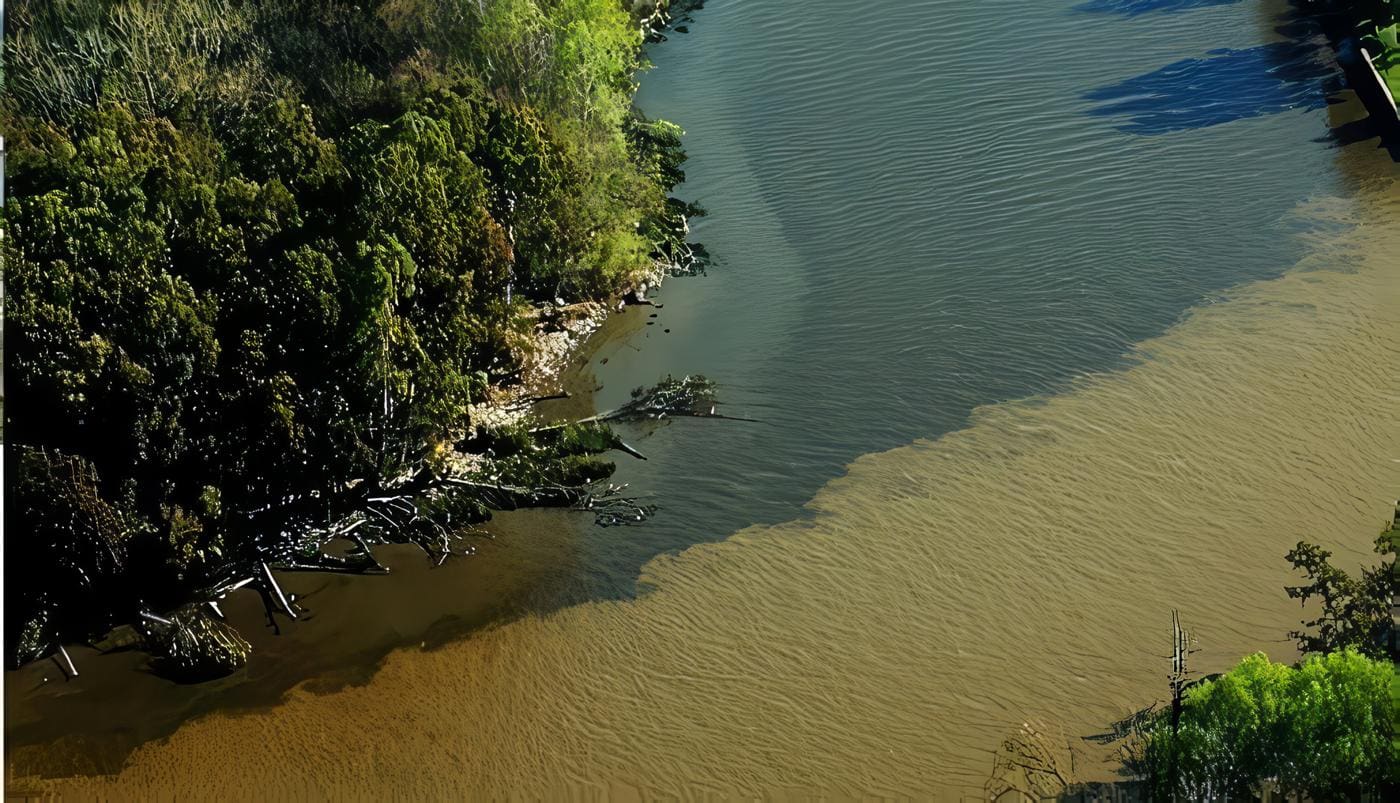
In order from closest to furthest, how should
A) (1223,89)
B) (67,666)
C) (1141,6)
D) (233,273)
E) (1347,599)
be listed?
(1347,599) → (233,273) → (67,666) → (1223,89) → (1141,6)

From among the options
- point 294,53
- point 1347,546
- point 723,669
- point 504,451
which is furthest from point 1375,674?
point 294,53

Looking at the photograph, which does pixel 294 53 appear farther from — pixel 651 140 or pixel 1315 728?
pixel 1315 728

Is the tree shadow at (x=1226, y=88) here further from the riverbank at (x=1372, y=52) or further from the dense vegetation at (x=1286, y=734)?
the dense vegetation at (x=1286, y=734)

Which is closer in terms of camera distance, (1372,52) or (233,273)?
(233,273)

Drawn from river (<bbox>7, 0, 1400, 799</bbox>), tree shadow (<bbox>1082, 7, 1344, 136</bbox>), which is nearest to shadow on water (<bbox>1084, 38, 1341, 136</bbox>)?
tree shadow (<bbox>1082, 7, 1344, 136</bbox>)

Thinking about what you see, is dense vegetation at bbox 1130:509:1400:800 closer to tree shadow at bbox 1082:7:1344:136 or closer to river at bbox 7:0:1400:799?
river at bbox 7:0:1400:799

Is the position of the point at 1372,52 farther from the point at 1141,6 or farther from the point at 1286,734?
the point at 1286,734

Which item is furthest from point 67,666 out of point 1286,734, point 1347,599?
point 1347,599
